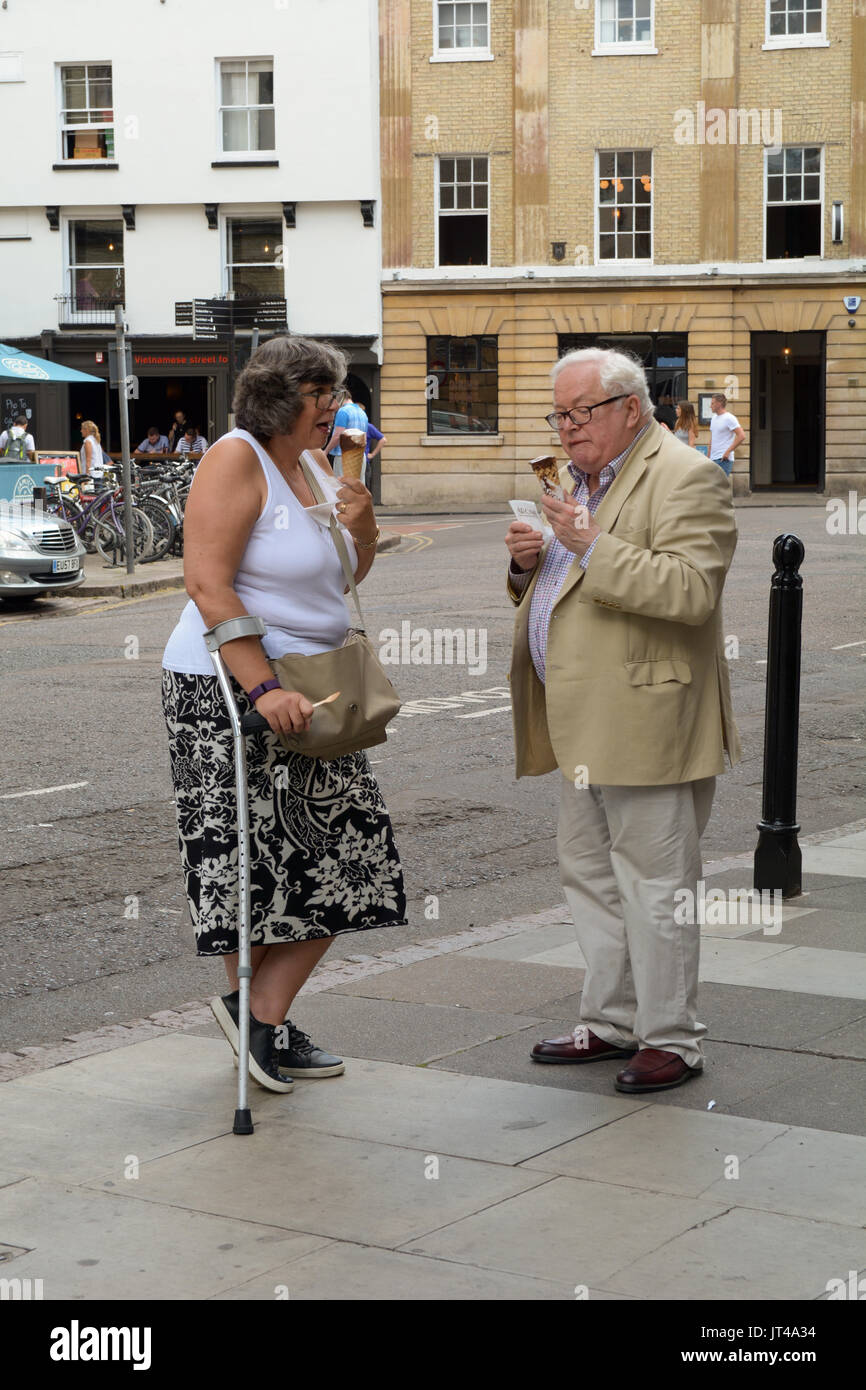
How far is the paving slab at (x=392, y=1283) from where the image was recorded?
328 centimetres

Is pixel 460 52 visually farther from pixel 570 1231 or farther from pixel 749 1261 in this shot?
pixel 749 1261

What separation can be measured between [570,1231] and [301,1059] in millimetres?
1238

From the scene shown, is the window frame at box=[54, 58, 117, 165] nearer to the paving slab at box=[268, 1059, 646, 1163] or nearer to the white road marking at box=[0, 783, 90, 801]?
the white road marking at box=[0, 783, 90, 801]

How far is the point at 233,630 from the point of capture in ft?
13.9

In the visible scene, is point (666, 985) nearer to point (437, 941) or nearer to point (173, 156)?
point (437, 941)

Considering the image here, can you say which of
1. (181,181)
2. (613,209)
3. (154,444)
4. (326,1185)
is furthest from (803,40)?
(326,1185)

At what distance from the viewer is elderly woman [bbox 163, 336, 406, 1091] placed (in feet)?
14.1

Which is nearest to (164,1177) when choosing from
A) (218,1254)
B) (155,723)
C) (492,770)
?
(218,1254)

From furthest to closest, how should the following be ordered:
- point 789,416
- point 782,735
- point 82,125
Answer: point 789,416 → point 82,125 → point 782,735

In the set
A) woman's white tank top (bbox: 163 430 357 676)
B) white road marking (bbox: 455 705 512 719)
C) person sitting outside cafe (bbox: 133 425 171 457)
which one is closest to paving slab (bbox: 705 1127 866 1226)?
woman's white tank top (bbox: 163 430 357 676)

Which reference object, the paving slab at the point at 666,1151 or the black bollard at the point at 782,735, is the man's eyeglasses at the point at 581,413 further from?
the black bollard at the point at 782,735

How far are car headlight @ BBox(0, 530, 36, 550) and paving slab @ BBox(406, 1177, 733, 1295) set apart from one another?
1540 centimetres

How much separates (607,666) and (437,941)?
2076 mm

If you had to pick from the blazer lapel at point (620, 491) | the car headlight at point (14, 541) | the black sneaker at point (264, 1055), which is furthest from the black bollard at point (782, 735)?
the car headlight at point (14, 541)
